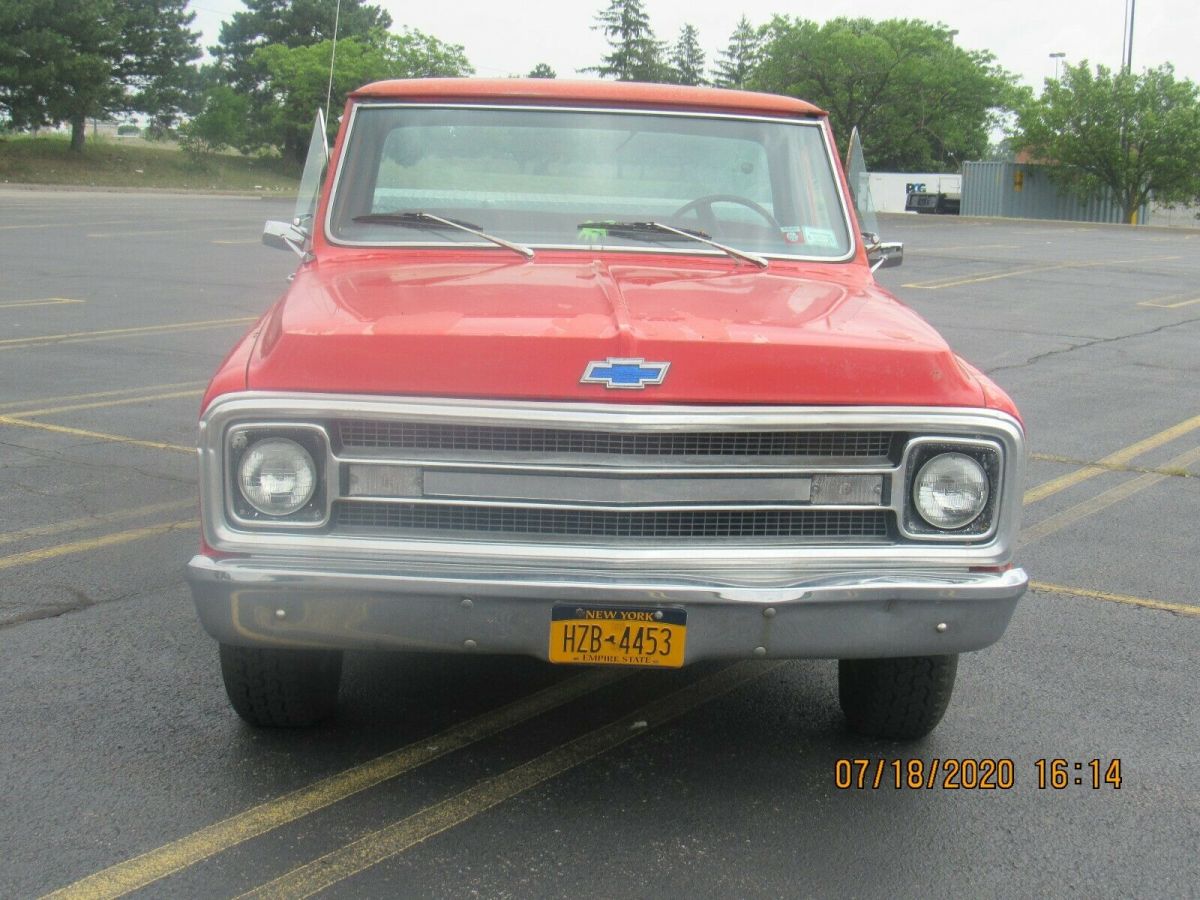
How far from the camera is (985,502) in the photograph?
3.33 meters

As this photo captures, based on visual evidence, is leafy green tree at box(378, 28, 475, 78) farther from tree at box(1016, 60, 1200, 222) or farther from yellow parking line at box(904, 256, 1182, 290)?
yellow parking line at box(904, 256, 1182, 290)

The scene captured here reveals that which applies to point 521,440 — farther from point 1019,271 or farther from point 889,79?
point 889,79

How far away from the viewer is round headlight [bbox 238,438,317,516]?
324cm

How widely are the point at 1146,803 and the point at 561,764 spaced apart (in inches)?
61.9

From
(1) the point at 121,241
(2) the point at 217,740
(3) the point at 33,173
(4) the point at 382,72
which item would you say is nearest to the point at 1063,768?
(2) the point at 217,740

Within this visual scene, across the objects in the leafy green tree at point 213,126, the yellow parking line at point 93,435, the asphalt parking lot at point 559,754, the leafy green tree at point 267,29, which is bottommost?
the asphalt parking lot at point 559,754

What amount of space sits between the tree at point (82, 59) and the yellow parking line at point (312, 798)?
5190 centimetres

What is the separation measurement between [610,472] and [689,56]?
105m

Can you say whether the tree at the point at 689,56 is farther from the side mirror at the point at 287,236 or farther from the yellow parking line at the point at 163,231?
the side mirror at the point at 287,236

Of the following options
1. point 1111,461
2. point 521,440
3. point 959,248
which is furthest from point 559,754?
point 959,248

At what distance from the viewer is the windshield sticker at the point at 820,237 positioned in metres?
4.59

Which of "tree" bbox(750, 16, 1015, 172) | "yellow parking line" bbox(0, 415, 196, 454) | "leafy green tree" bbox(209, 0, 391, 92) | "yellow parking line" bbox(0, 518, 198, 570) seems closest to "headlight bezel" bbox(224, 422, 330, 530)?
"yellow parking line" bbox(0, 518, 198, 570)

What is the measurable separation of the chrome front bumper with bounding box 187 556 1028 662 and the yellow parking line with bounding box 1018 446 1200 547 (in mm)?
3145

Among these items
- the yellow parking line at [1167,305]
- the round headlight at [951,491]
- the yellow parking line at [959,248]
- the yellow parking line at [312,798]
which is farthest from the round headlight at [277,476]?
the yellow parking line at [959,248]
